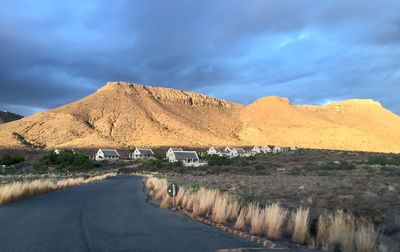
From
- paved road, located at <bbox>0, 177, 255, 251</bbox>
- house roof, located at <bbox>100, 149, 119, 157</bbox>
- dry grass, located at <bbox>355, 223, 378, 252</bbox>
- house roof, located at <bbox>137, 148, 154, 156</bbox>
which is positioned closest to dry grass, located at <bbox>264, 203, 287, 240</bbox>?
paved road, located at <bbox>0, 177, 255, 251</bbox>

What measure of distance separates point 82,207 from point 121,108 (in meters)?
112

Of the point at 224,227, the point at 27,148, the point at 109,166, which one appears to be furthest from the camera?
the point at 27,148

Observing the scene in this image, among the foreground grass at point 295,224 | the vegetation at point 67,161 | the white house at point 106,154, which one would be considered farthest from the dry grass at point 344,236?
the white house at point 106,154

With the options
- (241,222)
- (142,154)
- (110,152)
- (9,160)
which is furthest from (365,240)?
(110,152)

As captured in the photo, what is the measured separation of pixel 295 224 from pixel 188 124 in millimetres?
119388

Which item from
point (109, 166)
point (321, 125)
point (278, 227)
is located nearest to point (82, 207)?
point (278, 227)

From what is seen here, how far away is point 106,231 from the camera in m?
11.7

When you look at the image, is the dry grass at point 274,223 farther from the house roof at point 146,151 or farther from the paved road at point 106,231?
the house roof at point 146,151

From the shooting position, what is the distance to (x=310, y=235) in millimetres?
10797

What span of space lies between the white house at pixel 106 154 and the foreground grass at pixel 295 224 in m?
86.8

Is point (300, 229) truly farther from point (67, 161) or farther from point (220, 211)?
point (67, 161)

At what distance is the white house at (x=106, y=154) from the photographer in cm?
10125

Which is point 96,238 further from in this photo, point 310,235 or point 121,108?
point 121,108

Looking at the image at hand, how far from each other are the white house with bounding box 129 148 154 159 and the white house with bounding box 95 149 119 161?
3912 millimetres
